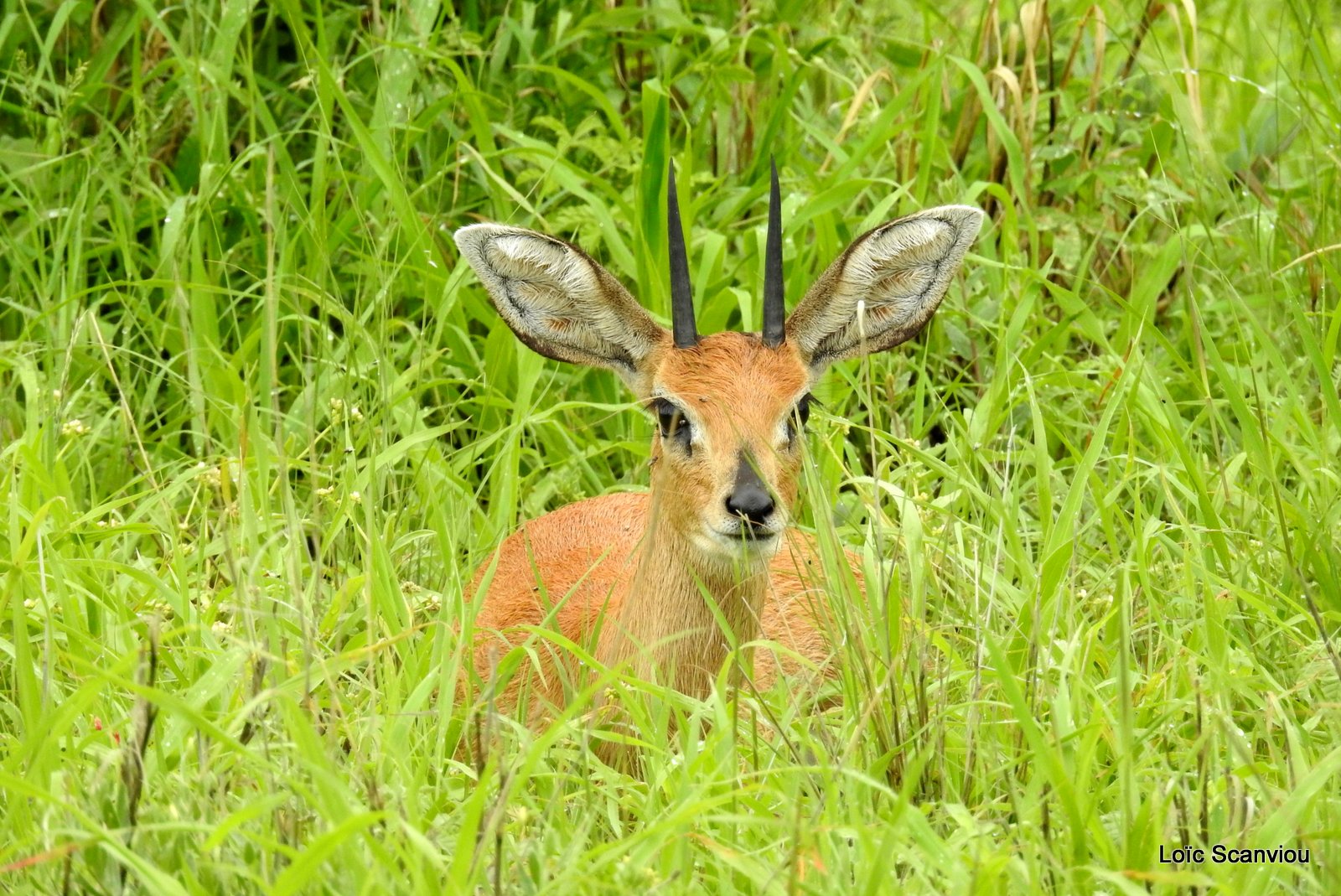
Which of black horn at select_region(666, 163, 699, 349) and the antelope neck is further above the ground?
black horn at select_region(666, 163, 699, 349)

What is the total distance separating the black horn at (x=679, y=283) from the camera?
3939mm

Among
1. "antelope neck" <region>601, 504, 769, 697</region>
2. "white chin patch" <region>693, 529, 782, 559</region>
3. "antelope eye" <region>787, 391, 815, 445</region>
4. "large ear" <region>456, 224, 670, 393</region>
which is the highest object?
"large ear" <region>456, 224, 670, 393</region>

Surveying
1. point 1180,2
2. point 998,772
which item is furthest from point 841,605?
point 1180,2

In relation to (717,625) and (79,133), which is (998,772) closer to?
(717,625)

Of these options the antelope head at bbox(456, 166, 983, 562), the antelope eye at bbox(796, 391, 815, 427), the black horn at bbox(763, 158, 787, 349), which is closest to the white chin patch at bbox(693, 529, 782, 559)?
the antelope head at bbox(456, 166, 983, 562)

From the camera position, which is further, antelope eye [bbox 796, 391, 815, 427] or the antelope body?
antelope eye [bbox 796, 391, 815, 427]

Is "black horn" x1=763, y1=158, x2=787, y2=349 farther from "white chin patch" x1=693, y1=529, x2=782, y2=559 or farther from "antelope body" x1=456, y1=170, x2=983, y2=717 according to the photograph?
"white chin patch" x1=693, y1=529, x2=782, y2=559

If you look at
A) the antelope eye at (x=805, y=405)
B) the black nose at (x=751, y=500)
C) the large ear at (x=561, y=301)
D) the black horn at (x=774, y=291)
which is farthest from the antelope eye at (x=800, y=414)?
the large ear at (x=561, y=301)

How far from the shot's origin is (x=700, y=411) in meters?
3.93

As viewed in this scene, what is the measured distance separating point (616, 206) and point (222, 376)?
1.29m

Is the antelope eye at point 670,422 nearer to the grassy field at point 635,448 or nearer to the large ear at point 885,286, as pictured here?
the large ear at point 885,286

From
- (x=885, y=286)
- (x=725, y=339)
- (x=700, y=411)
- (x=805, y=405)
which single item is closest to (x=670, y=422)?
(x=700, y=411)

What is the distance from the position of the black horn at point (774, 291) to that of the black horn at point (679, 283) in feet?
0.53

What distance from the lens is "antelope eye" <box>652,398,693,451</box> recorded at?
3.94m
